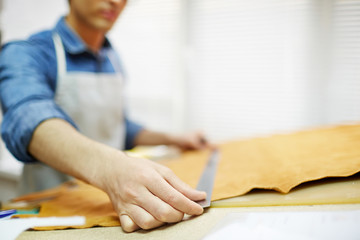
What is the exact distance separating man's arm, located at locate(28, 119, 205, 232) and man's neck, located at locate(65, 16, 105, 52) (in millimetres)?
651

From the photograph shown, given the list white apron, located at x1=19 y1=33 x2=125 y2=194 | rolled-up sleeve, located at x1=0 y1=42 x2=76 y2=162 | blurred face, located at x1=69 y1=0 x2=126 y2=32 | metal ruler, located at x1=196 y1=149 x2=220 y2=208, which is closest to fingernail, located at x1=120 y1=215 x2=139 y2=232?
metal ruler, located at x1=196 y1=149 x2=220 y2=208

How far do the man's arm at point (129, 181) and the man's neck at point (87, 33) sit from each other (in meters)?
0.65

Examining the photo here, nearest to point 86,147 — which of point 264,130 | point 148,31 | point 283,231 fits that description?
point 283,231

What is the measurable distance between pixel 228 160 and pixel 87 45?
0.76 metres

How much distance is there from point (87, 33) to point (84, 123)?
37 centimetres

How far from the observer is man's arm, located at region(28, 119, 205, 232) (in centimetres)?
46

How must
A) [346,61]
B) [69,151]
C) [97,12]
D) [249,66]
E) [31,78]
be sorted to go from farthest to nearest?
[249,66] → [346,61] → [97,12] → [31,78] → [69,151]

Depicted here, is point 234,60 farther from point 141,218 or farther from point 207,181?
point 141,218

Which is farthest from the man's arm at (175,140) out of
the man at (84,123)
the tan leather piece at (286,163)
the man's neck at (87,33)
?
the man's neck at (87,33)

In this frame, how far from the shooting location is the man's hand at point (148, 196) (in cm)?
45

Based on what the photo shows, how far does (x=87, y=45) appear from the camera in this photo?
1.16 meters

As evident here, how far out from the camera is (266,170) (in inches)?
24.8

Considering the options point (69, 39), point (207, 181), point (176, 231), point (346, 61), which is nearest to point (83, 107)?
point (69, 39)

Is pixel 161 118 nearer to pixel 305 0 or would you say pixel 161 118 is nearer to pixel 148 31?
pixel 148 31
